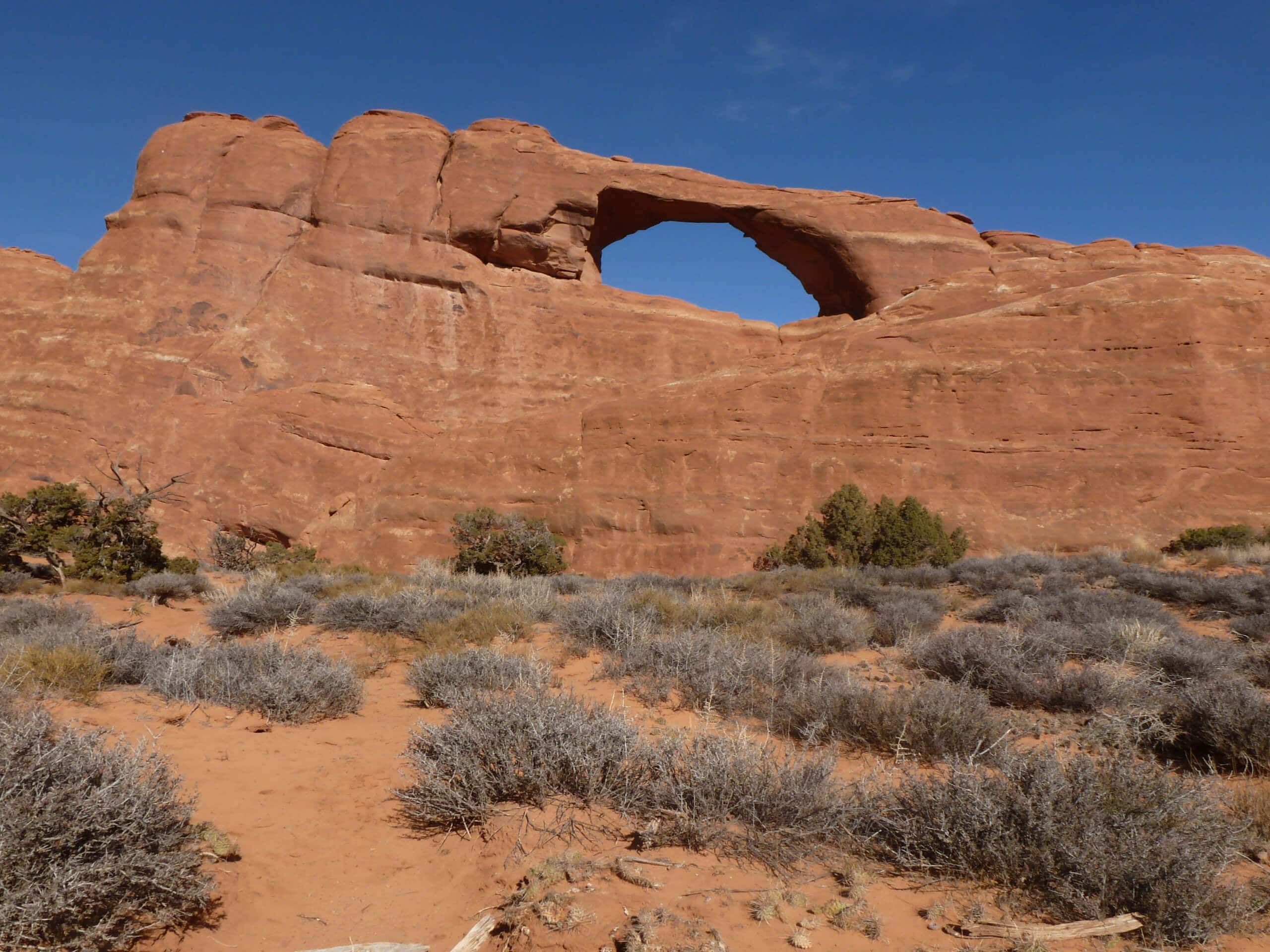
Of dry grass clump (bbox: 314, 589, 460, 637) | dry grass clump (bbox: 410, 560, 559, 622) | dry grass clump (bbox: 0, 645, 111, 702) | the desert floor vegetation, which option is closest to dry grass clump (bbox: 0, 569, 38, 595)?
the desert floor vegetation

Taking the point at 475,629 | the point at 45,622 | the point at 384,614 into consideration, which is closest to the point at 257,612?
the point at 384,614

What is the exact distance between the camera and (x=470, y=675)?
18.7ft

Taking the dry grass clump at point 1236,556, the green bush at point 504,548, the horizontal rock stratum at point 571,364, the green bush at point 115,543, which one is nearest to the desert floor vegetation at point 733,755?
the green bush at point 115,543

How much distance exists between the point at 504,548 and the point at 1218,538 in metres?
16.4

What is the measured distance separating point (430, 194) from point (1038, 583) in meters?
22.0

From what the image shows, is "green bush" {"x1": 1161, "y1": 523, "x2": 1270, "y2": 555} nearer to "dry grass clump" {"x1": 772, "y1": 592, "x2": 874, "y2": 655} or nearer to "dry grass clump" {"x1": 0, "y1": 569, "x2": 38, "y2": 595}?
"dry grass clump" {"x1": 772, "y1": 592, "x2": 874, "y2": 655}

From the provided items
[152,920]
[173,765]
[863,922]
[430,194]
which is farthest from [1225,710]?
[430,194]

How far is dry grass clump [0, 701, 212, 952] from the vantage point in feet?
8.34

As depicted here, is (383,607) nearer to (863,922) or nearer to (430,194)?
(863,922)

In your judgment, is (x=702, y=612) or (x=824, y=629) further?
(x=702, y=612)

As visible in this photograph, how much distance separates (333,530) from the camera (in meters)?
20.9

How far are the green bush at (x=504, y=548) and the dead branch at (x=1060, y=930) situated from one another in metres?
14.8

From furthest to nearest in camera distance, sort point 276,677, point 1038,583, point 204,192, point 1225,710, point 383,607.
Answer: point 204,192, point 1038,583, point 383,607, point 276,677, point 1225,710

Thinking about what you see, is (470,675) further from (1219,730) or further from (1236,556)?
(1236,556)
